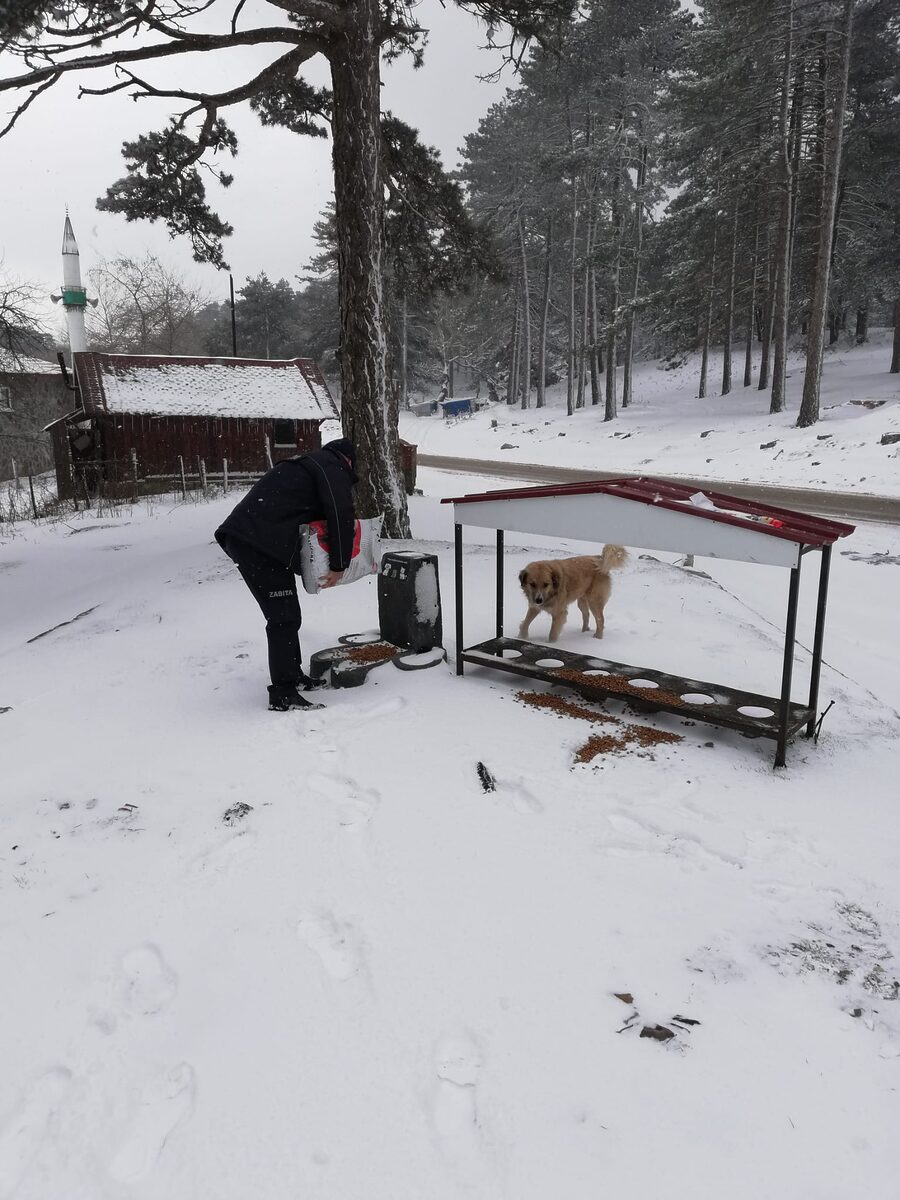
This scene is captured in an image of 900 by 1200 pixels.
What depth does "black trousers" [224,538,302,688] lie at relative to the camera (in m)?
4.79

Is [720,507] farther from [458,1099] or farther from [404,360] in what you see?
[404,360]

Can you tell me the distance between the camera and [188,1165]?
6.44 feet

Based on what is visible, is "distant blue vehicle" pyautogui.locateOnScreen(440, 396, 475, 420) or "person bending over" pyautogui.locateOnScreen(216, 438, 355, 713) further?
"distant blue vehicle" pyautogui.locateOnScreen(440, 396, 475, 420)

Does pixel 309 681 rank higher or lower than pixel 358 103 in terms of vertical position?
lower

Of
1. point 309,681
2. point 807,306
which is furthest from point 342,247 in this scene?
point 807,306

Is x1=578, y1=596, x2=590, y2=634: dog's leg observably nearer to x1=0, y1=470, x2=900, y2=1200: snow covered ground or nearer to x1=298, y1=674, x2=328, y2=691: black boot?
x1=0, y1=470, x2=900, y2=1200: snow covered ground

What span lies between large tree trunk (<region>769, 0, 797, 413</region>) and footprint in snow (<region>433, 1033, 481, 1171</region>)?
26.0 m

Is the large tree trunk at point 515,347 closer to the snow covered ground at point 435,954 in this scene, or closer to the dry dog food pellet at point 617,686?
the dry dog food pellet at point 617,686

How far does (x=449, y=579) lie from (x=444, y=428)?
37.6m

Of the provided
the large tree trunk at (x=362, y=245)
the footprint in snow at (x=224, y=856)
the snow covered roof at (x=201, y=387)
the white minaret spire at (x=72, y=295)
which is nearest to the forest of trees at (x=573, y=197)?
the large tree trunk at (x=362, y=245)

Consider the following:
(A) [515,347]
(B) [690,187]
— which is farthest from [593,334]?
(A) [515,347]

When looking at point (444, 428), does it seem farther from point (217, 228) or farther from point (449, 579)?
point (449, 579)

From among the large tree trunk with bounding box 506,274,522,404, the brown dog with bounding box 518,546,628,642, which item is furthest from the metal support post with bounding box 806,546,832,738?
the large tree trunk with bounding box 506,274,522,404

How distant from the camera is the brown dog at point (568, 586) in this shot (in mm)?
5633
